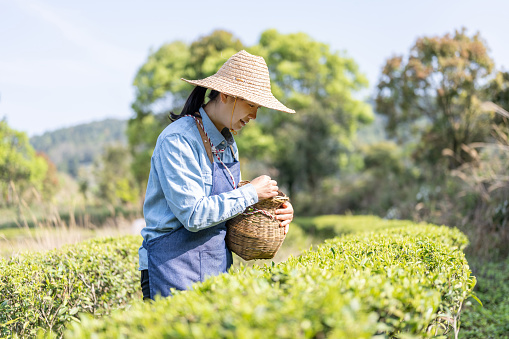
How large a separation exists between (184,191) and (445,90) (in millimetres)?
11810

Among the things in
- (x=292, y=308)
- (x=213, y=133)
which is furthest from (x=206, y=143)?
(x=292, y=308)

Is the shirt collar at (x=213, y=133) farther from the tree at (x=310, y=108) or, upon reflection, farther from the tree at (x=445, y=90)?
the tree at (x=310, y=108)

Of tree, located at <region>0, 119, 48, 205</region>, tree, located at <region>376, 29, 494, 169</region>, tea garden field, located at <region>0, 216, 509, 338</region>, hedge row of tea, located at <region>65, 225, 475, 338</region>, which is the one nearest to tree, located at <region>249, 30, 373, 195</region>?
tree, located at <region>376, 29, 494, 169</region>

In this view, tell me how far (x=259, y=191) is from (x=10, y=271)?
2.07 m

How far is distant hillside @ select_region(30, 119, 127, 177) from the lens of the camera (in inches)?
2971

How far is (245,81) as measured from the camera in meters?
2.24

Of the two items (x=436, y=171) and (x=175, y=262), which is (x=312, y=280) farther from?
(x=436, y=171)

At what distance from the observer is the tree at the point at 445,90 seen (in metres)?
11.4

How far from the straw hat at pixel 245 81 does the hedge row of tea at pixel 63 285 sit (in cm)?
181

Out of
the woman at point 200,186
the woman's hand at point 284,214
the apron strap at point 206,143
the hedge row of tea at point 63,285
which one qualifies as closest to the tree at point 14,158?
the hedge row of tea at point 63,285

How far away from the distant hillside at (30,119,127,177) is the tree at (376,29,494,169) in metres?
65.8

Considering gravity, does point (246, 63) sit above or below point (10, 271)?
above

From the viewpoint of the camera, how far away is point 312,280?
5.28 ft

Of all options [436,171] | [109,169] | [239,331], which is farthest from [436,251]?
[109,169]
